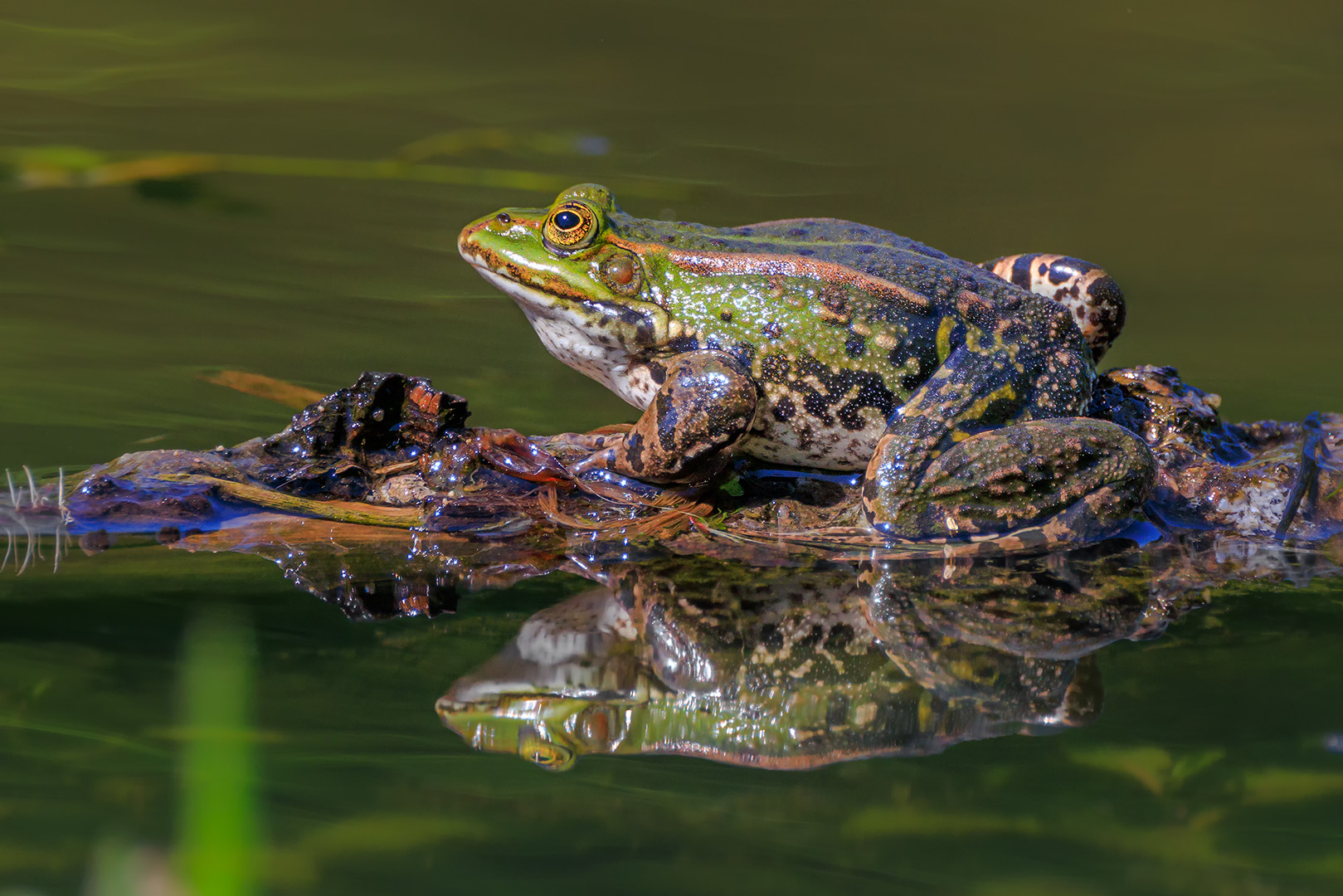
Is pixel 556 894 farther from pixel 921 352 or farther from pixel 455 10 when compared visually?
pixel 455 10

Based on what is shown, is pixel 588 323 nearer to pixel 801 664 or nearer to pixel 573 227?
pixel 573 227

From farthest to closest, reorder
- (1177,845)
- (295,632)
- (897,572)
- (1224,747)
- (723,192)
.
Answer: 1. (723,192)
2. (897,572)
3. (295,632)
4. (1224,747)
5. (1177,845)

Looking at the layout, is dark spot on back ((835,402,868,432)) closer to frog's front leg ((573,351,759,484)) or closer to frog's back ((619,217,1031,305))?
frog's front leg ((573,351,759,484))

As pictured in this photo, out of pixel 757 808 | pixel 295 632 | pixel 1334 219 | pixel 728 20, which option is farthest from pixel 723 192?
pixel 757 808

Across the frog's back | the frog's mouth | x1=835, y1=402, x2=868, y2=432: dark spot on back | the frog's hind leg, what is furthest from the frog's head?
the frog's hind leg

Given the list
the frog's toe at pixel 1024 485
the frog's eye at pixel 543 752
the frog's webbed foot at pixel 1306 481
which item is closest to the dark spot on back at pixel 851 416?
the frog's toe at pixel 1024 485

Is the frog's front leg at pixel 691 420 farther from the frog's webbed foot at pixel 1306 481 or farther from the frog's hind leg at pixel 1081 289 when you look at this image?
the frog's webbed foot at pixel 1306 481
